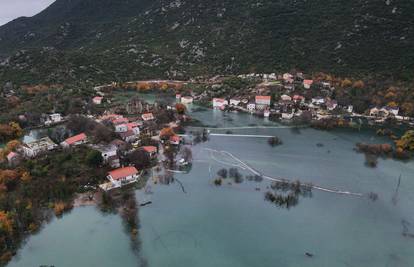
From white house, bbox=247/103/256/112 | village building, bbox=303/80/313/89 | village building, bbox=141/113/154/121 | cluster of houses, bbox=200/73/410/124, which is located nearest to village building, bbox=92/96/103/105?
village building, bbox=141/113/154/121

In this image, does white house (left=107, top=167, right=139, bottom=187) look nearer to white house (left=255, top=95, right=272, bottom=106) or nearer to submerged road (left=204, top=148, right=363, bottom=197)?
submerged road (left=204, top=148, right=363, bottom=197)

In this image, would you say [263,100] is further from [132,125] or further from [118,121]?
[118,121]

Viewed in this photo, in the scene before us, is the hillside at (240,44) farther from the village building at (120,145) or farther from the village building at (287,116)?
the village building at (120,145)

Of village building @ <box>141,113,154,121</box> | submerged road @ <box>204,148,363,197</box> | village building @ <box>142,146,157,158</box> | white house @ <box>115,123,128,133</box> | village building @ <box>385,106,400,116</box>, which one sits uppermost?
village building @ <box>385,106,400,116</box>

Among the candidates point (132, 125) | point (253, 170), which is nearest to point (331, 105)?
point (253, 170)

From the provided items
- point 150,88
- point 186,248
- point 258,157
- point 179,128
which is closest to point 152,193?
point 186,248

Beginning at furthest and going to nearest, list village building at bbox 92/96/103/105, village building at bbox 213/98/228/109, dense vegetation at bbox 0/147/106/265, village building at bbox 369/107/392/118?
village building at bbox 213/98/228/109 → village building at bbox 92/96/103/105 → village building at bbox 369/107/392/118 → dense vegetation at bbox 0/147/106/265

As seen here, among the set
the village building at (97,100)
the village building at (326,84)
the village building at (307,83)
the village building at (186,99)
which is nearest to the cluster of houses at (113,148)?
the village building at (97,100)
